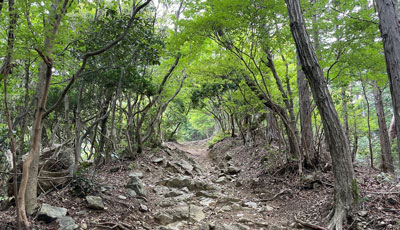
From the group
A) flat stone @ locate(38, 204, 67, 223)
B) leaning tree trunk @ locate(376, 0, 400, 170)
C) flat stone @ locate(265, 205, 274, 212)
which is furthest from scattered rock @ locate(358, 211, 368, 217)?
flat stone @ locate(38, 204, 67, 223)

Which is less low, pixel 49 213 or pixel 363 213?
pixel 49 213

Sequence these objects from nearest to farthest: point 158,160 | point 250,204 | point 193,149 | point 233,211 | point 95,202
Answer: point 95,202, point 233,211, point 250,204, point 158,160, point 193,149

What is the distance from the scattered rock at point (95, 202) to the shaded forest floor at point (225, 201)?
84 mm

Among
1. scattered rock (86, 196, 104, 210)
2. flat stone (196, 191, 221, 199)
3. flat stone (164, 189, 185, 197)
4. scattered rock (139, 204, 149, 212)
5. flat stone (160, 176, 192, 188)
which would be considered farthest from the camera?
flat stone (160, 176, 192, 188)

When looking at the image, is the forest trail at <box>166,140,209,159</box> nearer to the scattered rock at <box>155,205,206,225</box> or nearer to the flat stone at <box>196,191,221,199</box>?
the flat stone at <box>196,191,221,199</box>

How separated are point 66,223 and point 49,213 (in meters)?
0.36

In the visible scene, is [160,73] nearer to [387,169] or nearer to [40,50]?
[40,50]

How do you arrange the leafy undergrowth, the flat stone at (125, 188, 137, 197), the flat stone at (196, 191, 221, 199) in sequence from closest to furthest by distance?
the leafy undergrowth, the flat stone at (125, 188, 137, 197), the flat stone at (196, 191, 221, 199)

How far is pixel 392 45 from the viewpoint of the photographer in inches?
133

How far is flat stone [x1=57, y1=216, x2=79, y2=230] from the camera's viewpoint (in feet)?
12.4

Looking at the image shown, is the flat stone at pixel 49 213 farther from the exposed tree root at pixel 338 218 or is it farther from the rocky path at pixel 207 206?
the exposed tree root at pixel 338 218

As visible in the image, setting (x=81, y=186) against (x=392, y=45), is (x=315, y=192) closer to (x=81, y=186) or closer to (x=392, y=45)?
(x=392, y=45)

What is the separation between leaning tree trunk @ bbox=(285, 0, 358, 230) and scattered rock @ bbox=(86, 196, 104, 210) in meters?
4.32

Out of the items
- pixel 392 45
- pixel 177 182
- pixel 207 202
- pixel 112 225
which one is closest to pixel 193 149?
pixel 177 182
